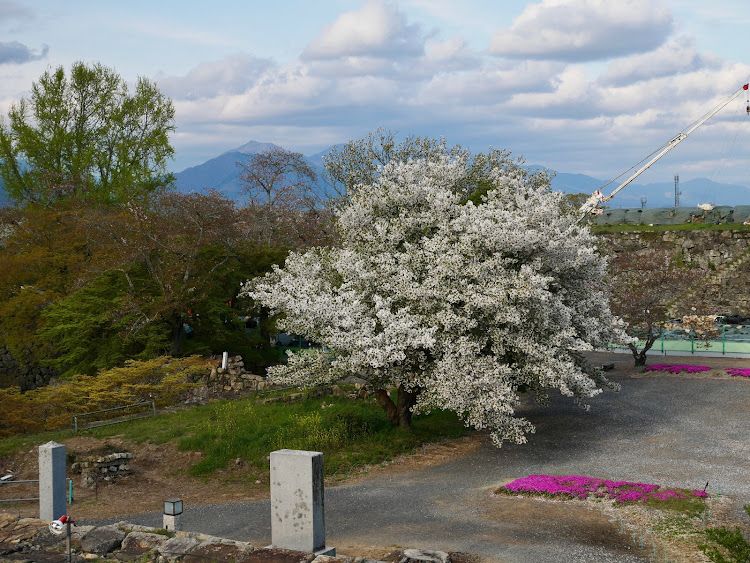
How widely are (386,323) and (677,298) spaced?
1648 inches

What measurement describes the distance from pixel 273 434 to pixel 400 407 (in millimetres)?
4412

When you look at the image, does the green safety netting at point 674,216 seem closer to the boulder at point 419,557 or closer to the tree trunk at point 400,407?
the tree trunk at point 400,407

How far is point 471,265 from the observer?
65.8ft

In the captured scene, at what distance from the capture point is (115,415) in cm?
2523

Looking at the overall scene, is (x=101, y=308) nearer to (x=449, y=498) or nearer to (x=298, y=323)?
(x=298, y=323)

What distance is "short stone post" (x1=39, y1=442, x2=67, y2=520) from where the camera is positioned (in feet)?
47.3

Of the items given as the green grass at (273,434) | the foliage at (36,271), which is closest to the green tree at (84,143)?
the foliage at (36,271)

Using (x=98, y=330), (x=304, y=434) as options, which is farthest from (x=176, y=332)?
(x=304, y=434)

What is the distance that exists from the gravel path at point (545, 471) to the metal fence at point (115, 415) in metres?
7.82

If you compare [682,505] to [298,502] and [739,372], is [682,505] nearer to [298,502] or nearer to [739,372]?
[298,502]

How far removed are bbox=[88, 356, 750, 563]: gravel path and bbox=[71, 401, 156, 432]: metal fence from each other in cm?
782

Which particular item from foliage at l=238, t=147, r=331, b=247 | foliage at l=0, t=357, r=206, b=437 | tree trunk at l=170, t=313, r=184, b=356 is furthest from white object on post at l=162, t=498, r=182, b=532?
foliage at l=238, t=147, r=331, b=247

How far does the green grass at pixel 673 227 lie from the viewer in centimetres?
5650

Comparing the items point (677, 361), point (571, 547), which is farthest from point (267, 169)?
point (571, 547)
